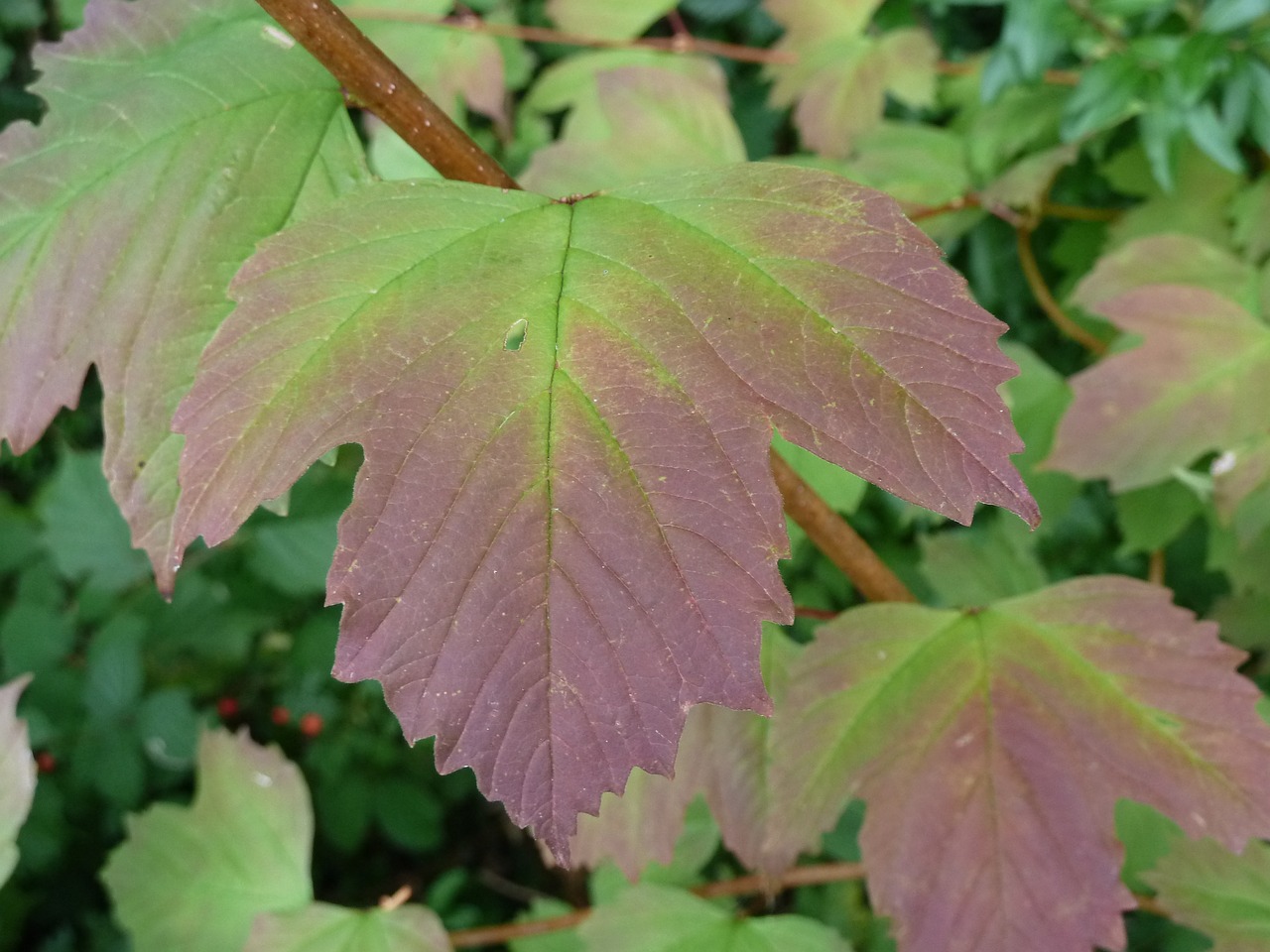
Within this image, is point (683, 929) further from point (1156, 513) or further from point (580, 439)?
point (1156, 513)

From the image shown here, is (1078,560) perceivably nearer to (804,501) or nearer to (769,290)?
(804,501)

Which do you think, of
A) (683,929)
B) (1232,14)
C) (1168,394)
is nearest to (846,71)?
(1232,14)

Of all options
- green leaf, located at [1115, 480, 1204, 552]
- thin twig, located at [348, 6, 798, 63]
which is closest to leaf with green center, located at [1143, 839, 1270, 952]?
green leaf, located at [1115, 480, 1204, 552]

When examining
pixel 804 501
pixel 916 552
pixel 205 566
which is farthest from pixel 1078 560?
pixel 205 566

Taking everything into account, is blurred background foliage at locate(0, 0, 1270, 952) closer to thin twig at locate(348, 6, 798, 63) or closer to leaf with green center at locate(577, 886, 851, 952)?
thin twig at locate(348, 6, 798, 63)

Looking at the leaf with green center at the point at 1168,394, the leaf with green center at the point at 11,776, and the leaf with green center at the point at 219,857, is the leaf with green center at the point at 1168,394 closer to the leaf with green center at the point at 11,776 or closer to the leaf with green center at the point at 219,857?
the leaf with green center at the point at 219,857

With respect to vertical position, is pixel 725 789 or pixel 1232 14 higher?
pixel 1232 14
